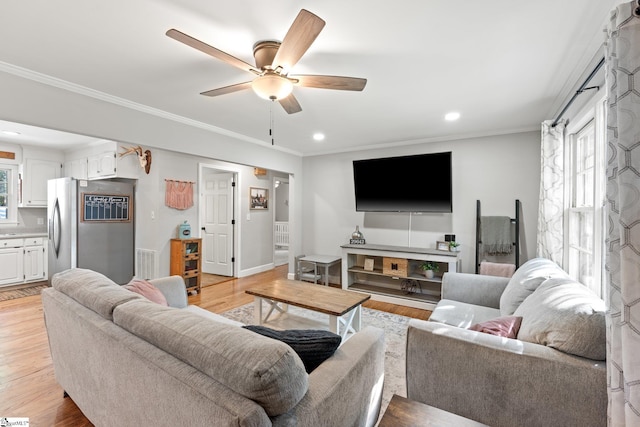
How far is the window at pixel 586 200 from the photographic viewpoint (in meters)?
2.01

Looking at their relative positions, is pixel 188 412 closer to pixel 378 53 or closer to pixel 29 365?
pixel 378 53

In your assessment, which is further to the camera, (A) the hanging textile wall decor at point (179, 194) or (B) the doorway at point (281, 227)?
(B) the doorway at point (281, 227)

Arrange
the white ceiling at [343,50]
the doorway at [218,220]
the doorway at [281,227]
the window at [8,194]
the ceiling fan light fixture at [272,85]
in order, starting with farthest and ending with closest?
the doorway at [281,227]
the doorway at [218,220]
the window at [8,194]
the ceiling fan light fixture at [272,85]
the white ceiling at [343,50]

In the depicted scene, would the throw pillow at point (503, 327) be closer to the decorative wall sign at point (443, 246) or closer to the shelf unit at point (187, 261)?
the decorative wall sign at point (443, 246)

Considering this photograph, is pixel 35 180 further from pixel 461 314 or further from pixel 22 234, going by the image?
pixel 461 314

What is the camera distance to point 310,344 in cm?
129

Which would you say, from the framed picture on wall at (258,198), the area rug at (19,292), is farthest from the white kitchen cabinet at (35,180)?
the framed picture on wall at (258,198)

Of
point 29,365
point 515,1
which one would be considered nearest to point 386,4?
point 515,1

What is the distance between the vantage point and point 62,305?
1683 mm

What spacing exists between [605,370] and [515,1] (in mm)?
1770

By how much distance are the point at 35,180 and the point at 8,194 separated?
0.43m

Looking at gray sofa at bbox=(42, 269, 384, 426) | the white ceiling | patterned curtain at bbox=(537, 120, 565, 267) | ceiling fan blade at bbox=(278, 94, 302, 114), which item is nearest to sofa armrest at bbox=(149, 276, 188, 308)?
gray sofa at bbox=(42, 269, 384, 426)

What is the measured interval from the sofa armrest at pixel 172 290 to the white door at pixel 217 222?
120 inches

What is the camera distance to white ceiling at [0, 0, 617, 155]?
1.59 m
